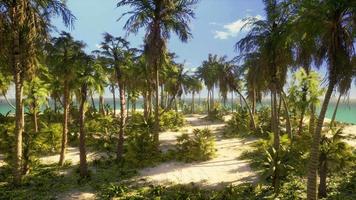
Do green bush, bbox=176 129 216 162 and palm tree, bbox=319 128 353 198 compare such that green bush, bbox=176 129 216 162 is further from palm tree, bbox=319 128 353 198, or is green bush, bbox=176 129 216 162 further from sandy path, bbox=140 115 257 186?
palm tree, bbox=319 128 353 198

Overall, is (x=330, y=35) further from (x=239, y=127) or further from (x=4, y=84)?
(x=4, y=84)

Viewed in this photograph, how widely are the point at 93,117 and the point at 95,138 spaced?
315 inches

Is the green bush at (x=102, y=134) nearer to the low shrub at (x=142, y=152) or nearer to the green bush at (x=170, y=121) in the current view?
the low shrub at (x=142, y=152)

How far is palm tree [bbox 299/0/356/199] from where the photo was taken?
40.5ft

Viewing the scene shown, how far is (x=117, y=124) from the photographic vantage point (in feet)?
112

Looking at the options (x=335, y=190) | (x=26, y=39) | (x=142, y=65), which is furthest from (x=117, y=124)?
(x=335, y=190)

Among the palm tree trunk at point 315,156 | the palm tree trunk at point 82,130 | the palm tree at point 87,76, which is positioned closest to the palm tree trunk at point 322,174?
the palm tree trunk at point 315,156

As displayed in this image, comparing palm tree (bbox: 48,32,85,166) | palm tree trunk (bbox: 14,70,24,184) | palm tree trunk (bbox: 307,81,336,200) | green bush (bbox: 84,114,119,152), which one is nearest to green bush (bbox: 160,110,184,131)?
green bush (bbox: 84,114,119,152)

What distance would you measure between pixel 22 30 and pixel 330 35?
1560cm

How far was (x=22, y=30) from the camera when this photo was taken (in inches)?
686

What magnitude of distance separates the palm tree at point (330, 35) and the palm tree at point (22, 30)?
12.8 metres

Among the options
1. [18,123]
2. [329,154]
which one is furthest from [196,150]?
[18,123]

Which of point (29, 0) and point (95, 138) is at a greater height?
point (29, 0)

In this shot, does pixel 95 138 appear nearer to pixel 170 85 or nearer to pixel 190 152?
pixel 190 152
